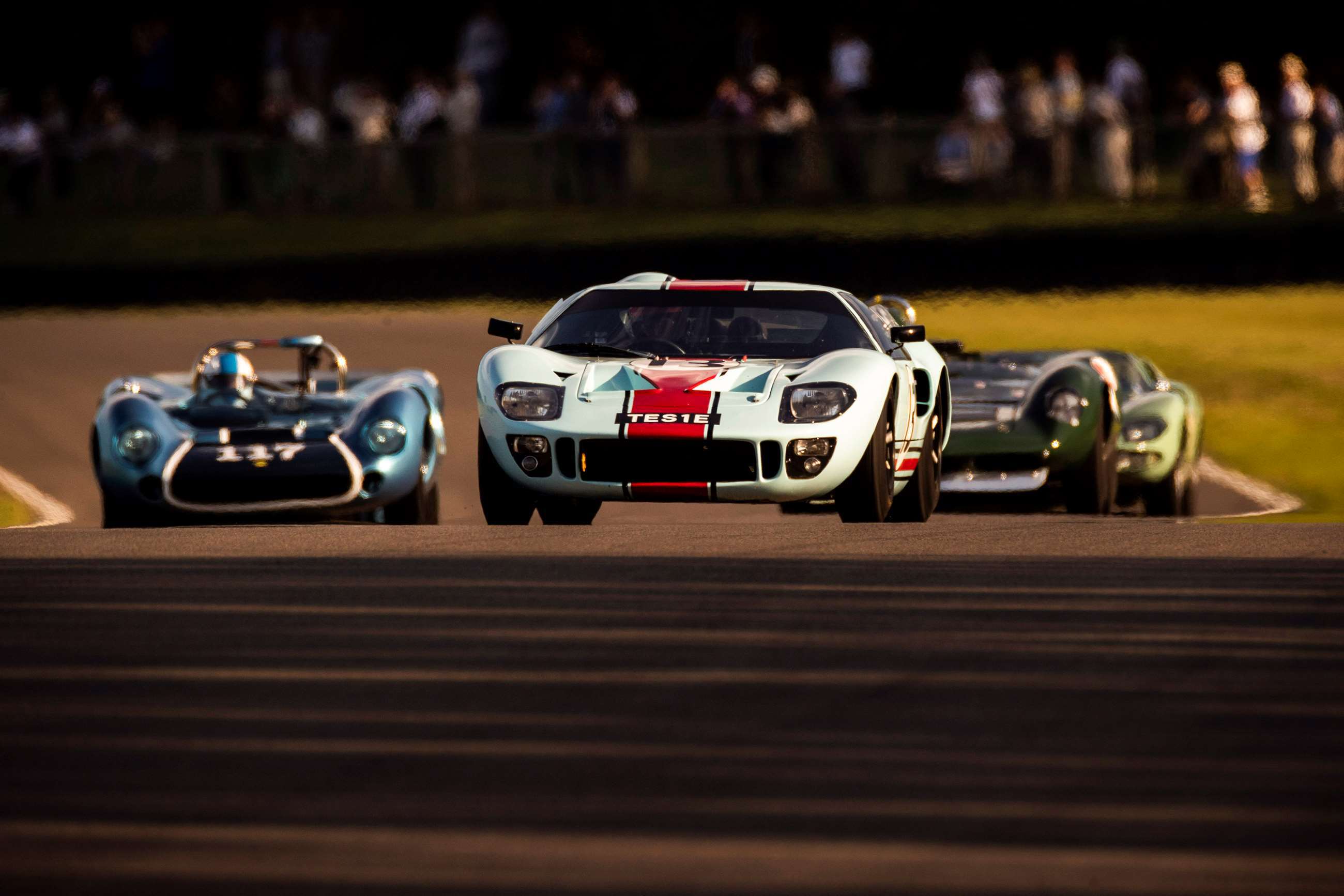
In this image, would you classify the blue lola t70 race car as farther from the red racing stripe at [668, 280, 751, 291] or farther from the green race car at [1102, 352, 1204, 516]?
the green race car at [1102, 352, 1204, 516]

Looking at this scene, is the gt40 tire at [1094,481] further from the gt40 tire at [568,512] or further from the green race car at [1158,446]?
the gt40 tire at [568,512]

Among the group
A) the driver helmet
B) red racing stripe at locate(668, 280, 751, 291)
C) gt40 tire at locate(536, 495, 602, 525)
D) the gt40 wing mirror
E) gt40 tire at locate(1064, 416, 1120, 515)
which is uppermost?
red racing stripe at locate(668, 280, 751, 291)

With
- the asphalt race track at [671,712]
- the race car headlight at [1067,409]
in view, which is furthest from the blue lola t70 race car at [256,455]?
the race car headlight at [1067,409]

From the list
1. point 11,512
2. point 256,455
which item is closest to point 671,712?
point 256,455

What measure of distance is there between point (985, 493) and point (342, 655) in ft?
18.2

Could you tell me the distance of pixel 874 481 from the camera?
9094 millimetres

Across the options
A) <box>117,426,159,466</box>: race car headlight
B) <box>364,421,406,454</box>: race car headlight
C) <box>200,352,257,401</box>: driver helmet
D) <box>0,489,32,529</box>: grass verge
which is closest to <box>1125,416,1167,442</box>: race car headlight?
Answer: <box>364,421,406,454</box>: race car headlight

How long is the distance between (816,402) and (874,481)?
0.44 metres

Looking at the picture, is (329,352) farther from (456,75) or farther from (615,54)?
(615,54)

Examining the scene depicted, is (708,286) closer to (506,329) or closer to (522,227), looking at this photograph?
(506,329)

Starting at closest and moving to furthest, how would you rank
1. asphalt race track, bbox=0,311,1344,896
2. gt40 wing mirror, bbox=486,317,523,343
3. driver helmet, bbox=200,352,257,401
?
asphalt race track, bbox=0,311,1344,896 < gt40 wing mirror, bbox=486,317,523,343 < driver helmet, bbox=200,352,257,401

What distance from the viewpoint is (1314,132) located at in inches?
984

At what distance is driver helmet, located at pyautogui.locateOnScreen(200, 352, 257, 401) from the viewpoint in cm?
1090

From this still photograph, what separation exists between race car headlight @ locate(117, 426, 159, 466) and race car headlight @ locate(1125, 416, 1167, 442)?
488 cm
